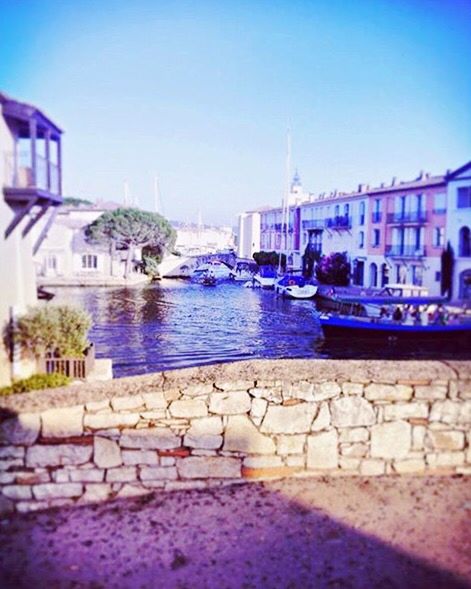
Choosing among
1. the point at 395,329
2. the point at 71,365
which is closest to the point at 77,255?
the point at 71,365

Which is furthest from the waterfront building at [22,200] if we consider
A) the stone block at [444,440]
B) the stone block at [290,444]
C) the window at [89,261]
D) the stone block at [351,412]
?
the stone block at [444,440]

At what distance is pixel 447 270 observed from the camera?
4.50 meters

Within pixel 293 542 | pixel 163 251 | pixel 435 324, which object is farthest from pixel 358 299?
pixel 293 542

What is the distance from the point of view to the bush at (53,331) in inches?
147

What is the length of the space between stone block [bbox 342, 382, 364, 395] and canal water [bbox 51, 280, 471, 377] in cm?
162

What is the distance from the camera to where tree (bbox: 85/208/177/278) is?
4.33 meters

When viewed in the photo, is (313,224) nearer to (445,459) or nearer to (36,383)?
(445,459)

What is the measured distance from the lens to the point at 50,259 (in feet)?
13.5

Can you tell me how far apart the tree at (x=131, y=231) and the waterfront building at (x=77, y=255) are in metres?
0.05

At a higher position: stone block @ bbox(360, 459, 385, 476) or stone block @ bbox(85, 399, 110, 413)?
stone block @ bbox(85, 399, 110, 413)

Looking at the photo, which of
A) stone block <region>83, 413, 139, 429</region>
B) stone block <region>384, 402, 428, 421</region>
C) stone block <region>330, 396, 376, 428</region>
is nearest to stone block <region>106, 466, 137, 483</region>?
stone block <region>83, 413, 139, 429</region>

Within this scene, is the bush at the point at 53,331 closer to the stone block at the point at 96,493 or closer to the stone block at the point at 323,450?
the stone block at the point at 96,493

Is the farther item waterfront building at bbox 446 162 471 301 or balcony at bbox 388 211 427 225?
balcony at bbox 388 211 427 225

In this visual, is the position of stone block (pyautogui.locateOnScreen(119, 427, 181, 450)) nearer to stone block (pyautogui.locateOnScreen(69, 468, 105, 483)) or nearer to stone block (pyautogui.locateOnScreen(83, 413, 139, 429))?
stone block (pyautogui.locateOnScreen(83, 413, 139, 429))
